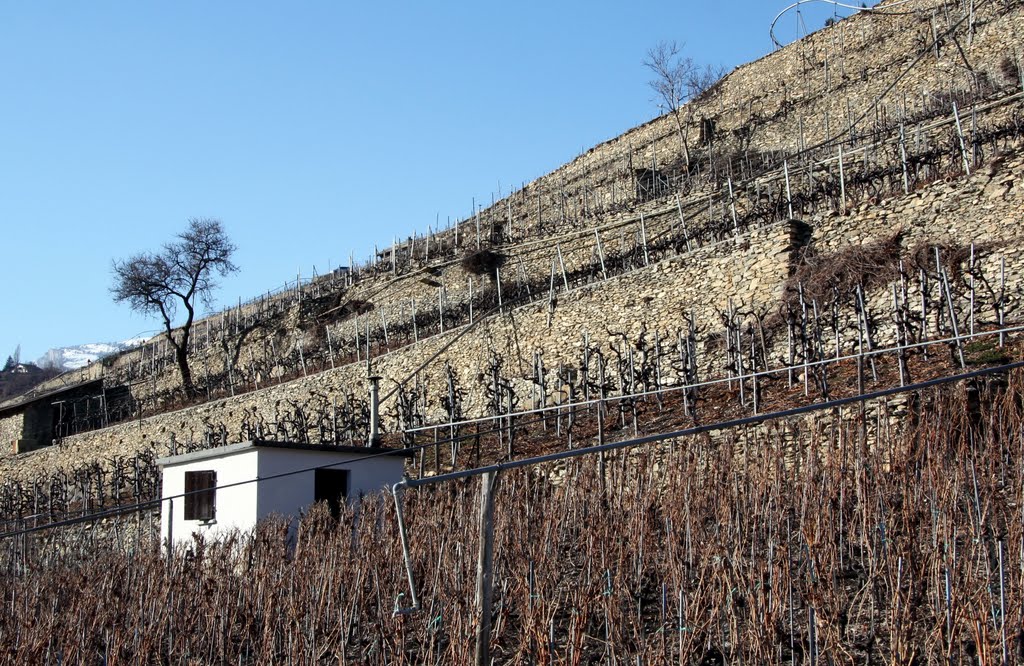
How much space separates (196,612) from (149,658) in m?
0.43

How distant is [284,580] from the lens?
263 inches

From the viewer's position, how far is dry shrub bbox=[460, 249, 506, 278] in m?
25.5

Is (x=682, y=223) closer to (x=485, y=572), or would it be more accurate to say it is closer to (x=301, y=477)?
(x=301, y=477)

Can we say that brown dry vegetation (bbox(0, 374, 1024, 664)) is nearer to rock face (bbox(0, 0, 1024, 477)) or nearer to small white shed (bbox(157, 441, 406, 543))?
small white shed (bbox(157, 441, 406, 543))

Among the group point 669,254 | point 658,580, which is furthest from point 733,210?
point 658,580

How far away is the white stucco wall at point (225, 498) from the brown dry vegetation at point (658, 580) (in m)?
2.45

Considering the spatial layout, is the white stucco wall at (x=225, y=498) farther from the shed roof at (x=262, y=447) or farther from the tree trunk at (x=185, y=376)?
the tree trunk at (x=185, y=376)

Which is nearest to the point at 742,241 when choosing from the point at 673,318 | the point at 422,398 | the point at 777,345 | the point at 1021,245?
the point at 673,318

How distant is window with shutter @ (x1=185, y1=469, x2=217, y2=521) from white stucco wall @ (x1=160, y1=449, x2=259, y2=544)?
0.19ft

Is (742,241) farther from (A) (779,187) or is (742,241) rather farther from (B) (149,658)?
(B) (149,658)

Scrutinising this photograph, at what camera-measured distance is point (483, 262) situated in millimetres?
25656

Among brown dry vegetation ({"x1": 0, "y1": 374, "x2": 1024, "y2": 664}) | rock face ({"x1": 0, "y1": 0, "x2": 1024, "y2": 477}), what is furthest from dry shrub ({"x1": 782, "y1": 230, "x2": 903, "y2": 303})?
brown dry vegetation ({"x1": 0, "y1": 374, "x2": 1024, "y2": 664})

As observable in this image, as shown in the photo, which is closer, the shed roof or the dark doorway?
the shed roof

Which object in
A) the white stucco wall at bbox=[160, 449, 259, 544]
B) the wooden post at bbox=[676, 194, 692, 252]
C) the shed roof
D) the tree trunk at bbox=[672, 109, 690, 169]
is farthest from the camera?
the tree trunk at bbox=[672, 109, 690, 169]
